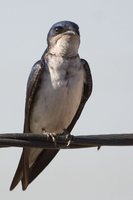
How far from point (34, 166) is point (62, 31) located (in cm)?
164

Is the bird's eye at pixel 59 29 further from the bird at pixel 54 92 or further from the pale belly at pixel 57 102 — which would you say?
the pale belly at pixel 57 102

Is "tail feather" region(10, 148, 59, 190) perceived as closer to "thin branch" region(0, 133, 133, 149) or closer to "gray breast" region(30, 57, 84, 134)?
"gray breast" region(30, 57, 84, 134)

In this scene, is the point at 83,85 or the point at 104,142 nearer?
the point at 104,142

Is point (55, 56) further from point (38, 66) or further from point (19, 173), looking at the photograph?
point (19, 173)

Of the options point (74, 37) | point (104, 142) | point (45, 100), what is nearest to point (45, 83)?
point (45, 100)

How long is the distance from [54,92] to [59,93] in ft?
0.19


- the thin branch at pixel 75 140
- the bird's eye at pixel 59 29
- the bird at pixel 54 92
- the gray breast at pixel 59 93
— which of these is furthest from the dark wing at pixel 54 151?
the thin branch at pixel 75 140

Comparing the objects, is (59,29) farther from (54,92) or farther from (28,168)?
(28,168)

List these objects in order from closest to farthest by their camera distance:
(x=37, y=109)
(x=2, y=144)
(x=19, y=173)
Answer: (x=2, y=144) < (x=19, y=173) < (x=37, y=109)

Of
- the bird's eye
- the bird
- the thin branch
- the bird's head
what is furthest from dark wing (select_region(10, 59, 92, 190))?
the thin branch

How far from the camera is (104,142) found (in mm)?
5367

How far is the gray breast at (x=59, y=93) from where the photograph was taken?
7855 mm

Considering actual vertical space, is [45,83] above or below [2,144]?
below

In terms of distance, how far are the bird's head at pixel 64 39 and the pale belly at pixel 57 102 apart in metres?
0.30
